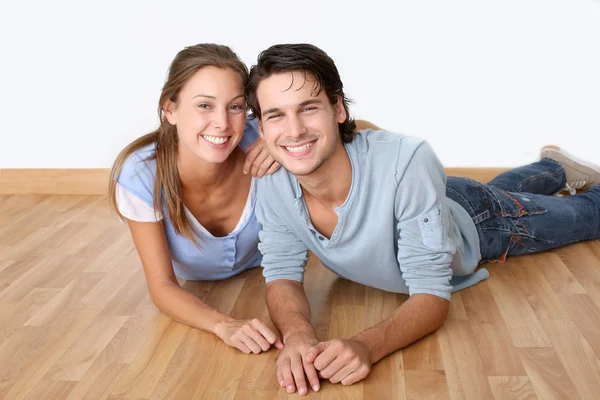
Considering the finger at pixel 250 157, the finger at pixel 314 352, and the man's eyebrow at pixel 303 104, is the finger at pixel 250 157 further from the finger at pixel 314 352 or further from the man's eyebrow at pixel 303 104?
the finger at pixel 314 352

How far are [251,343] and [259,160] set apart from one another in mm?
591

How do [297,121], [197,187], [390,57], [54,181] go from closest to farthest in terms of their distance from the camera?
[297,121], [197,187], [390,57], [54,181]

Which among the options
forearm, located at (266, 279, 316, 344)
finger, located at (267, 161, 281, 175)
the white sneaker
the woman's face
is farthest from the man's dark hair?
the white sneaker

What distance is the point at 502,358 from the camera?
7.20 ft

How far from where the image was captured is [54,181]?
4.18 meters

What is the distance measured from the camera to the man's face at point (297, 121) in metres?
2.16

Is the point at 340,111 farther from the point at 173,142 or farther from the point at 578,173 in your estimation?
the point at 578,173

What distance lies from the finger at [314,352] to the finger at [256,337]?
20cm

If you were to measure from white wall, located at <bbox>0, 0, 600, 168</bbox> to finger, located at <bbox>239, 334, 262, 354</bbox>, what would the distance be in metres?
1.82

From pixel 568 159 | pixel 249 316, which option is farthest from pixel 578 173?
pixel 249 316

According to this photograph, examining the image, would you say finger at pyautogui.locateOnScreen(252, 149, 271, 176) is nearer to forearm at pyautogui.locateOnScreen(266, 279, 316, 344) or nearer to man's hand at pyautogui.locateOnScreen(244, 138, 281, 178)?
man's hand at pyautogui.locateOnScreen(244, 138, 281, 178)

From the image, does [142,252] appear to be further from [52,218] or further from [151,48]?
[151,48]

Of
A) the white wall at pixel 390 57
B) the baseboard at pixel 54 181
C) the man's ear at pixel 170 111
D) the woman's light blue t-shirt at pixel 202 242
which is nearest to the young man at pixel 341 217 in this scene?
the woman's light blue t-shirt at pixel 202 242

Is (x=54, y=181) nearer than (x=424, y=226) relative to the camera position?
No
